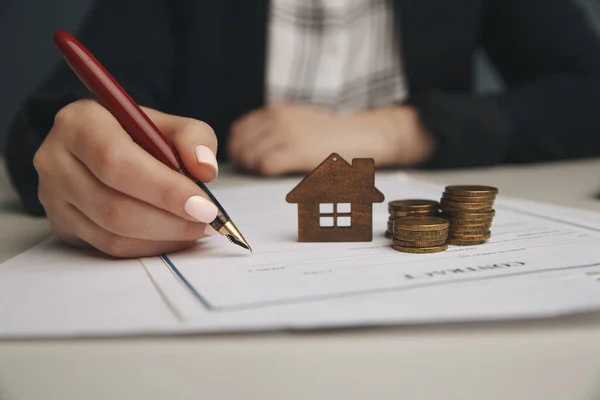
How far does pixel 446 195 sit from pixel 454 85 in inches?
36.5

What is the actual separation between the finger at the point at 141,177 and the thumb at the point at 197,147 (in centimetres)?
2

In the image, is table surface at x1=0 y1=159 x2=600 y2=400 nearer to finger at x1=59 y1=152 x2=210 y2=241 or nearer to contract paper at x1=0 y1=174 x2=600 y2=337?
contract paper at x1=0 y1=174 x2=600 y2=337

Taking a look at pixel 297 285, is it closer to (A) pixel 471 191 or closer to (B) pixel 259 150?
(A) pixel 471 191

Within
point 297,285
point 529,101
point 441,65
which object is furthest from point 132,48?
point 297,285

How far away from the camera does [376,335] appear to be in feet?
0.89

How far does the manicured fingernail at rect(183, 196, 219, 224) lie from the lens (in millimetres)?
395

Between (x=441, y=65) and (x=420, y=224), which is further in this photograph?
(x=441, y=65)

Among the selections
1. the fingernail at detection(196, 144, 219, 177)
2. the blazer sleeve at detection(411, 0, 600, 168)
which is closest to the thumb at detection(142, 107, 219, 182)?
the fingernail at detection(196, 144, 219, 177)

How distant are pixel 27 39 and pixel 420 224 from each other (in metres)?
1.66

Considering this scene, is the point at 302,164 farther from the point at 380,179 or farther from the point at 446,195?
the point at 446,195

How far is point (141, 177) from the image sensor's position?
1.30 ft

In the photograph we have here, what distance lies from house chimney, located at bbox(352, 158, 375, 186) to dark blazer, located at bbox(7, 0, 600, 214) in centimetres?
51

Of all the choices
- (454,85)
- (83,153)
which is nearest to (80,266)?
(83,153)

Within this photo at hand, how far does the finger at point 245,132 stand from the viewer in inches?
38.7
